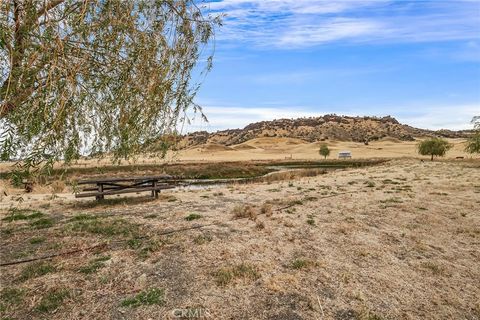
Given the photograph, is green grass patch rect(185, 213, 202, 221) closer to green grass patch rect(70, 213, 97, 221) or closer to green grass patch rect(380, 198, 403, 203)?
green grass patch rect(70, 213, 97, 221)

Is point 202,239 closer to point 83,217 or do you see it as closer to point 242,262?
point 242,262

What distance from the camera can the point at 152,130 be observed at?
7707 mm

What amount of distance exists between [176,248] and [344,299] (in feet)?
14.4

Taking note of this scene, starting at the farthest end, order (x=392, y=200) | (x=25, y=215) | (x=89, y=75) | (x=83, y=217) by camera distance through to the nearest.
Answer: (x=392, y=200)
(x=25, y=215)
(x=83, y=217)
(x=89, y=75)

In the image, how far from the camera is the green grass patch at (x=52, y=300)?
244 inches

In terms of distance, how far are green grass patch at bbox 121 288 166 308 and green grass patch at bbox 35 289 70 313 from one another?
115cm

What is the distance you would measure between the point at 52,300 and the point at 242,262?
3.93m

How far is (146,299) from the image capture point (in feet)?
21.3

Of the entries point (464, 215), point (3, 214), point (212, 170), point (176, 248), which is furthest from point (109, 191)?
point (212, 170)

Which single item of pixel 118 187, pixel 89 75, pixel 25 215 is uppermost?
pixel 89 75

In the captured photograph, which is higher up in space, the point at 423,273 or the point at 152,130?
the point at 152,130

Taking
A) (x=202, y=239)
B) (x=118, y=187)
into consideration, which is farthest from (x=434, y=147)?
(x=202, y=239)

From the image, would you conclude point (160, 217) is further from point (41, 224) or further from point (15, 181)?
point (15, 181)

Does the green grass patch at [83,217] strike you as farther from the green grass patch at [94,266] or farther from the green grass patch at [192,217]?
the green grass patch at [94,266]
